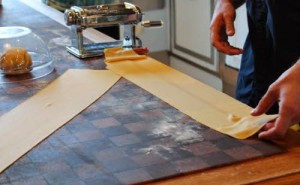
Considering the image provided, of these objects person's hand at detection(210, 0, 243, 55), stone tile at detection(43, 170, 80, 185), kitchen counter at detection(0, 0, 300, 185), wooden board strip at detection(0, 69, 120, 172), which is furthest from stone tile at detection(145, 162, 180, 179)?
person's hand at detection(210, 0, 243, 55)

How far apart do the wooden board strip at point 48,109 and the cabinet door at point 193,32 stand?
1.85 metres

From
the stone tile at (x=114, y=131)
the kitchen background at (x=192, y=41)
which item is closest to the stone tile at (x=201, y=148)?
the stone tile at (x=114, y=131)

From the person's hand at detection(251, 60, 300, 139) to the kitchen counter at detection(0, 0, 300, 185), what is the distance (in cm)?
3

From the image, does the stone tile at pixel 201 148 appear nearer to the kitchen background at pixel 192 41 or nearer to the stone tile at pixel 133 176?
the stone tile at pixel 133 176

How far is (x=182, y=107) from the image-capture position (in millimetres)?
1050

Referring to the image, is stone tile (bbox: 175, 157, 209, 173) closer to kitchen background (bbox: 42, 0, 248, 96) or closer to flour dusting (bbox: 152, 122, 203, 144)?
flour dusting (bbox: 152, 122, 203, 144)

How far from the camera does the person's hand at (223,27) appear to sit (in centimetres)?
130

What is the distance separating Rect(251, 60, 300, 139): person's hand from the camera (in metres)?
0.89

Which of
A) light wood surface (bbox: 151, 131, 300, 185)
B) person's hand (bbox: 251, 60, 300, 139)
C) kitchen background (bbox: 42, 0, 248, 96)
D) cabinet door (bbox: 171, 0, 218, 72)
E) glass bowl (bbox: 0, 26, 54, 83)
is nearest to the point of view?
light wood surface (bbox: 151, 131, 300, 185)

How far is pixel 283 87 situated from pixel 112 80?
1.42 feet

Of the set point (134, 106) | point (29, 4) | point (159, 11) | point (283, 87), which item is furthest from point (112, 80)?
point (159, 11)

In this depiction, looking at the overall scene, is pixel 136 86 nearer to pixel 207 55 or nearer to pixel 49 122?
pixel 49 122

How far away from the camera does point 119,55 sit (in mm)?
1358

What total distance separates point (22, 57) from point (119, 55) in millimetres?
230
